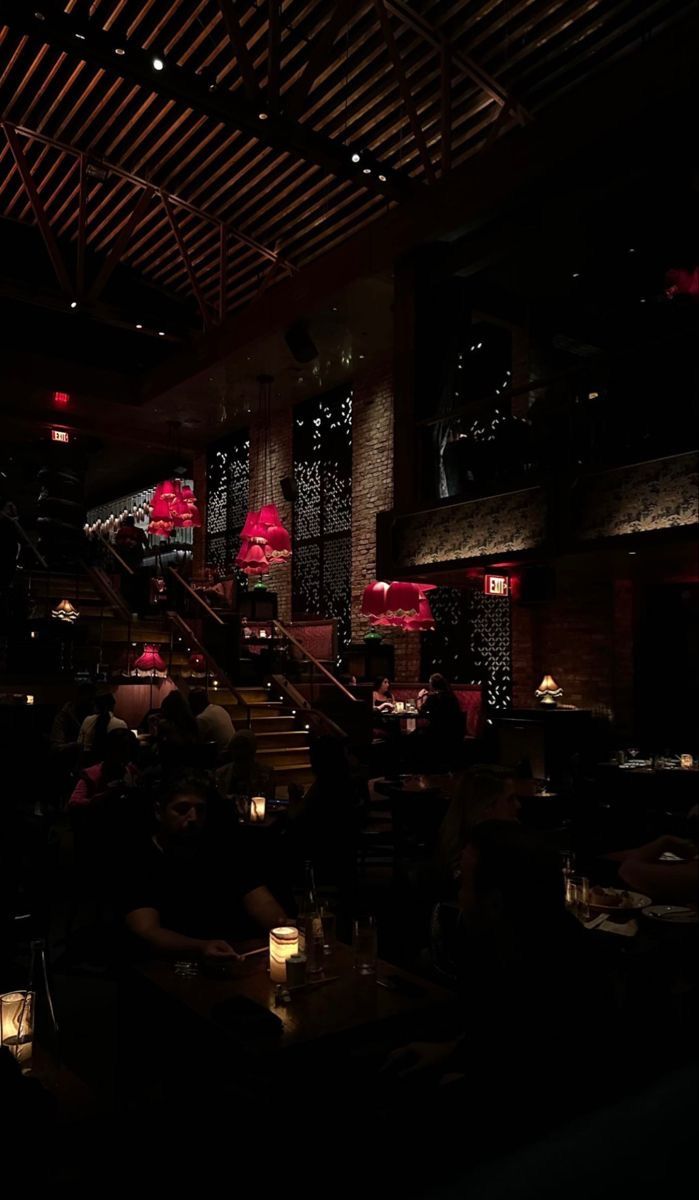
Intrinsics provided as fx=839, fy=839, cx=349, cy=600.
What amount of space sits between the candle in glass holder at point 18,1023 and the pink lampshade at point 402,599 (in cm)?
758

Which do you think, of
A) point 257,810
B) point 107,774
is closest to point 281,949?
point 257,810

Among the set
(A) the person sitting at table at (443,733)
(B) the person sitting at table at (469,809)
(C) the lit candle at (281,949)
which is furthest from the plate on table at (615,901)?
(A) the person sitting at table at (443,733)

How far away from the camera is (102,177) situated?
10.6m

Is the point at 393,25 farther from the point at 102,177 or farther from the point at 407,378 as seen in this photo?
the point at 102,177

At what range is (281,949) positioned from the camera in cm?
256

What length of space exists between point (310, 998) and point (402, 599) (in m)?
7.18

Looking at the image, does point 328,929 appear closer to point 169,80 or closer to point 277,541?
point 169,80

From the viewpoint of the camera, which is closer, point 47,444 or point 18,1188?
point 18,1188

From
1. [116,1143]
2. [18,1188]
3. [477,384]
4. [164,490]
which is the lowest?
[116,1143]

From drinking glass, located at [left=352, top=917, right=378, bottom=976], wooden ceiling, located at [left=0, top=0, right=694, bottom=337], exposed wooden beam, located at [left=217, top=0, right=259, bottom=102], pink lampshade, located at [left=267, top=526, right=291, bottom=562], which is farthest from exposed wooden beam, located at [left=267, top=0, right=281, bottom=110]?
drinking glass, located at [left=352, top=917, right=378, bottom=976]

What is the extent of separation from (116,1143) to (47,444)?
15807 millimetres

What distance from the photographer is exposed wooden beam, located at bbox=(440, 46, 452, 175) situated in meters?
8.04

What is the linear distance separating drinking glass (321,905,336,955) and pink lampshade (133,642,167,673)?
8850mm

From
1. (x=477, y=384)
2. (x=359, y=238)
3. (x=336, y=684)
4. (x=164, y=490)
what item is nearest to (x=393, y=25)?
(x=359, y=238)
